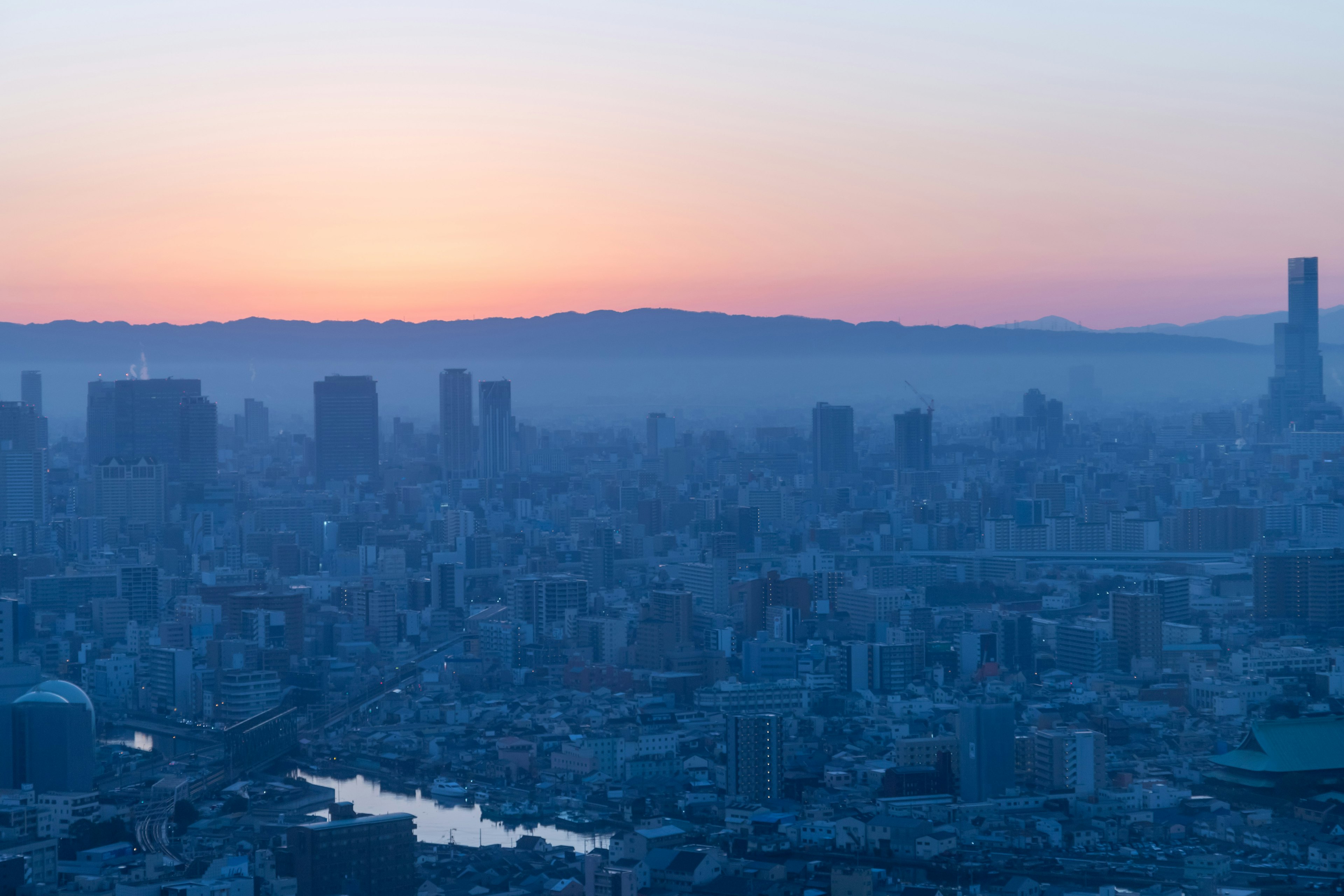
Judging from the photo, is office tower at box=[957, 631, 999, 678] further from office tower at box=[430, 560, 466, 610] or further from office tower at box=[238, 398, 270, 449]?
office tower at box=[238, 398, 270, 449]

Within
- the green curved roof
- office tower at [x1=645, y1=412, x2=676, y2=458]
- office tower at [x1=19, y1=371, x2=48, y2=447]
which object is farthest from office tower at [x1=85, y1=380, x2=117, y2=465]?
the green curved roof

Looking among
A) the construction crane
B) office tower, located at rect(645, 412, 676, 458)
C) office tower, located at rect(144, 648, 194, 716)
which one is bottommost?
office tower, located at rect(144, 648, 194, 716)

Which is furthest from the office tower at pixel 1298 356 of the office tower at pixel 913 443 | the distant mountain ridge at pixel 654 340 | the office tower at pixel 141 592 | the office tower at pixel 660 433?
the office tower at pixel 141 592

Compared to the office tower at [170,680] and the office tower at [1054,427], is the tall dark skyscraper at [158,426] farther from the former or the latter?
the office tower at [1054,427]

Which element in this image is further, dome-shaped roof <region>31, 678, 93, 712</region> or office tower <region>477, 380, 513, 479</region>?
office tower <region>477, 380, 513, 479</region>

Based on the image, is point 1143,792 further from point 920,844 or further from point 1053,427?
point 1053,427

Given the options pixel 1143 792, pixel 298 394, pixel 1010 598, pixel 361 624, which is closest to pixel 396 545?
pixel 361 624
